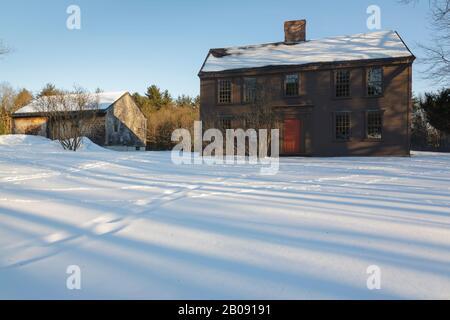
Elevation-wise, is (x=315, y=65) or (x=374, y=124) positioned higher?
(x=315, y=65)

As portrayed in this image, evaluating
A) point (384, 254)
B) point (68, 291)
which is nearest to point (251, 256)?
point (384, 254)

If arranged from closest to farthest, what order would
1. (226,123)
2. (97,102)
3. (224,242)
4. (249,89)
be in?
(224,242) → (226,123) → (249,89) → (97,102)

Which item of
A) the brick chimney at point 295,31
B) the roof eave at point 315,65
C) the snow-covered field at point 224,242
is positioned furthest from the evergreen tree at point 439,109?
the snow-covered field at point 224,242

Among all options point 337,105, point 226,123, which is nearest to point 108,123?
point 226,123

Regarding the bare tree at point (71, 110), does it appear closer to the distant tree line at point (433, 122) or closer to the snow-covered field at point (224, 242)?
the snow-covered field at point (224, 242)

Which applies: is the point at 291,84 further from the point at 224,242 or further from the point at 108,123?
the point at 108,123

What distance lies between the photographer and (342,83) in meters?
19.4

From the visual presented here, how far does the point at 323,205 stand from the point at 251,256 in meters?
2.66

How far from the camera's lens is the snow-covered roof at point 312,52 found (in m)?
19.2

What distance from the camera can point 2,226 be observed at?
4078 mm

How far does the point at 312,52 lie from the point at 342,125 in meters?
5.78

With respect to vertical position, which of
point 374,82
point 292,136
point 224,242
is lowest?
point 224,242

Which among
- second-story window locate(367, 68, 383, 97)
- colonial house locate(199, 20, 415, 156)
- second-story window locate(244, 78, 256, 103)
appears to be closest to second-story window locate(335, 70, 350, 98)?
colonial house locate(199, 20, 415, 156)
